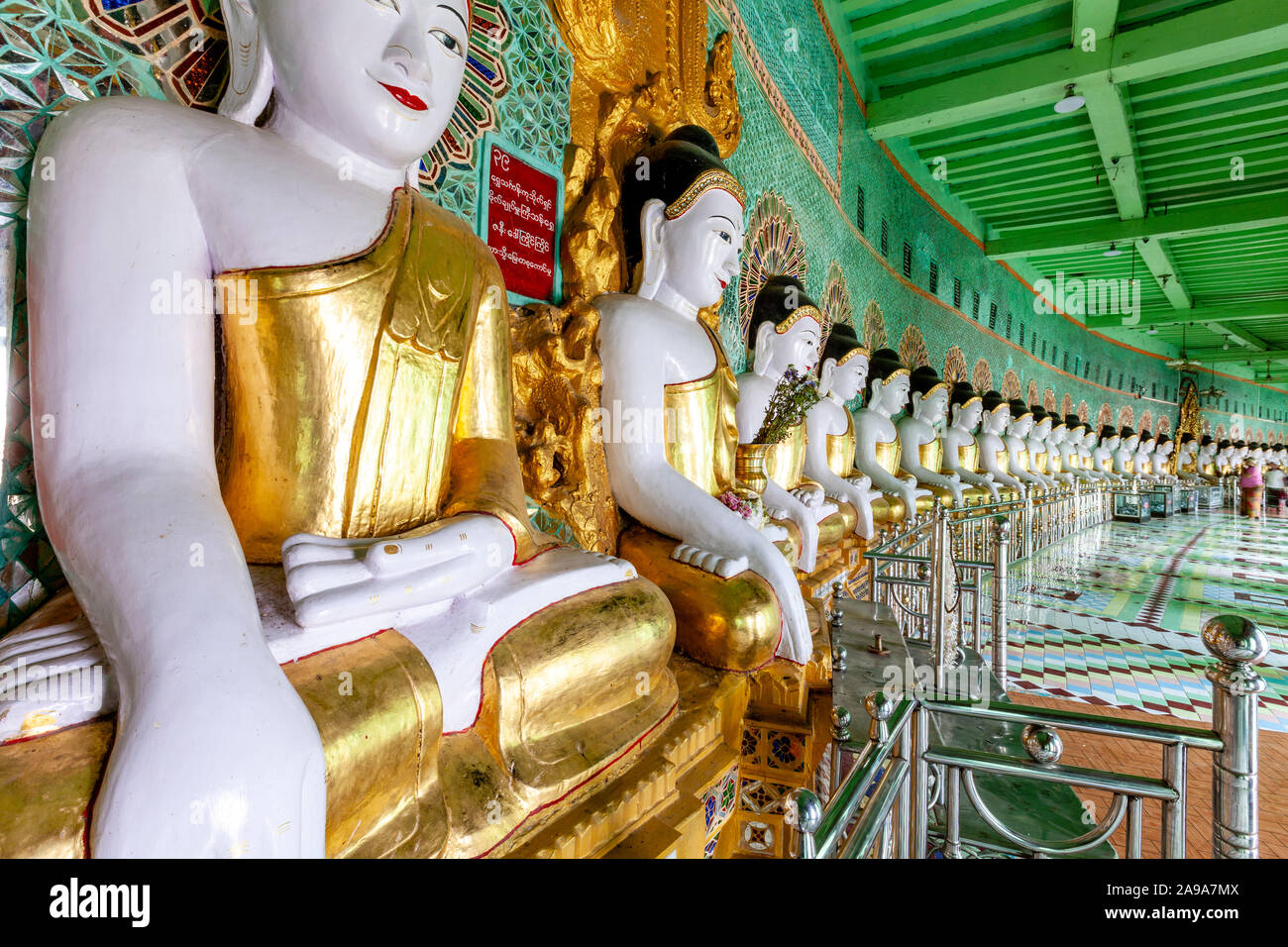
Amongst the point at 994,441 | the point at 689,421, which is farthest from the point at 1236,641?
the point at 994,441

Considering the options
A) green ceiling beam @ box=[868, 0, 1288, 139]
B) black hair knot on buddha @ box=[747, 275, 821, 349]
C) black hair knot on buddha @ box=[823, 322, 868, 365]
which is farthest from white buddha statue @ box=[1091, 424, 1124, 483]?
black hair knot on buddha @ box=[747, 275, 821, 349]

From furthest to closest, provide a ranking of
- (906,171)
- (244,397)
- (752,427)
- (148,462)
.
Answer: (906,171) < (752,427) < (244,397) < (148,462)

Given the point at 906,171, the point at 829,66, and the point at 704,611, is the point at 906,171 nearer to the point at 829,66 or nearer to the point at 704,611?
the point at 829,66

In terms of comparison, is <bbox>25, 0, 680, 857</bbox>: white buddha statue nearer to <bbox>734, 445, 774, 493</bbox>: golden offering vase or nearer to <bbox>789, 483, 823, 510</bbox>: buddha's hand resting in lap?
<bbox>734, 445, 774, 493</bbox>: golden offering vase

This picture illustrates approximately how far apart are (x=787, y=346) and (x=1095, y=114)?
548 cm

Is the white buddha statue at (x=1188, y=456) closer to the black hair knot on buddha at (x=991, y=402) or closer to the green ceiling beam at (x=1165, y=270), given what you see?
the green ceiling beam at (x=1165, y=270)

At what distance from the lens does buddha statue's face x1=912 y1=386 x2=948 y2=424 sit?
6.71 metres

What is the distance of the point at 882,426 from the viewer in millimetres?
5688

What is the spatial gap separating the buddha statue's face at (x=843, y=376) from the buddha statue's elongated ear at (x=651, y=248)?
275 cm

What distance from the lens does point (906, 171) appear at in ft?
24.5

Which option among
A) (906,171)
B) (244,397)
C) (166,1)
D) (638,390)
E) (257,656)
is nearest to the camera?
(257,656)

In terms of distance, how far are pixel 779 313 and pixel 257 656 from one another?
3201 millimetres
